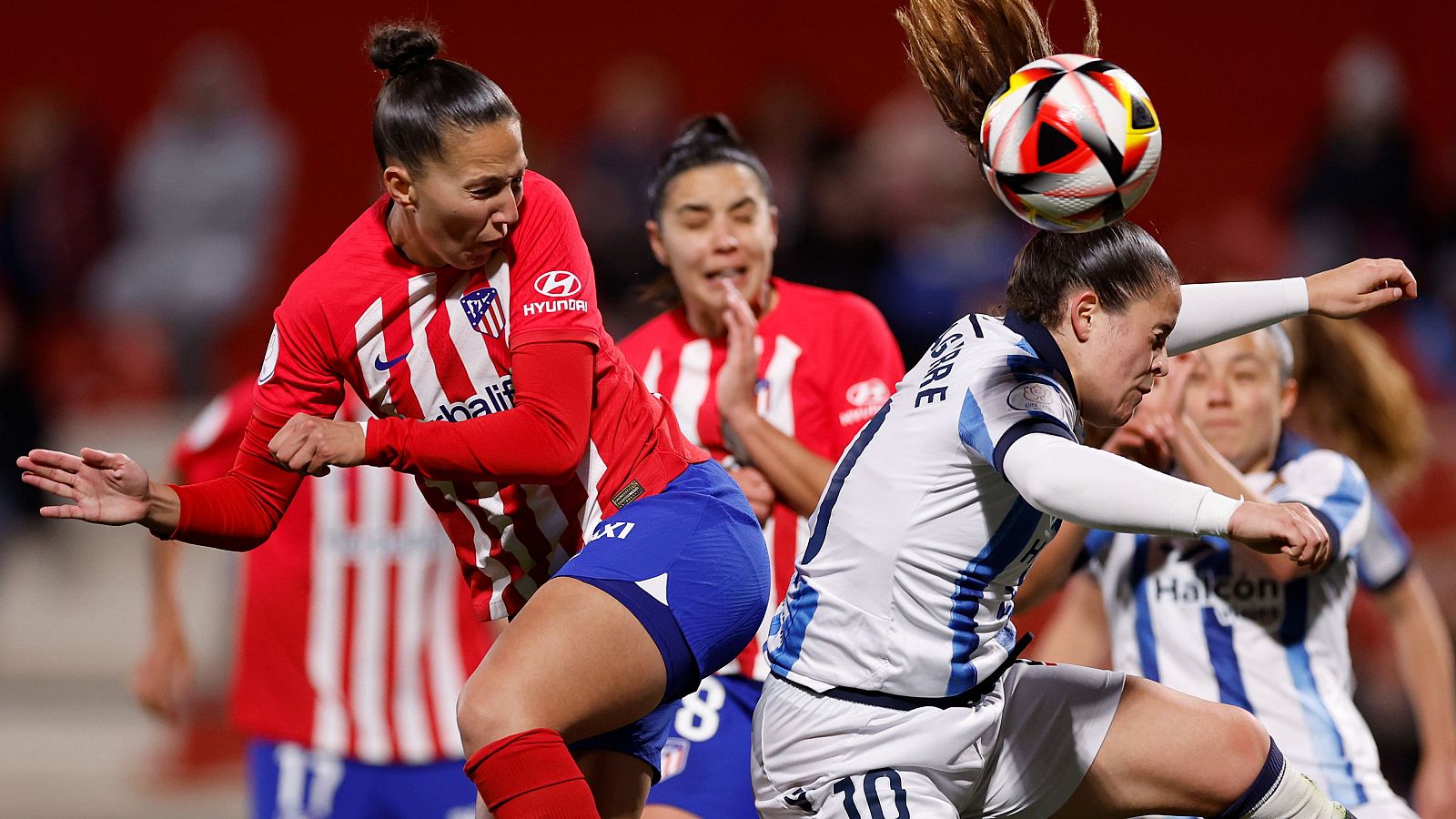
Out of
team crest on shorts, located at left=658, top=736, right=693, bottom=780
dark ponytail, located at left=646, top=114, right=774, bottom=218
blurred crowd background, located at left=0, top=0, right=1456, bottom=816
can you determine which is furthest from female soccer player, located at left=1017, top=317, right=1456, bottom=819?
blurred crowd background, located at left=0, top=0, right=1456, bottom=816

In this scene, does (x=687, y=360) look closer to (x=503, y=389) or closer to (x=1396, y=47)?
(x=503, y=389)

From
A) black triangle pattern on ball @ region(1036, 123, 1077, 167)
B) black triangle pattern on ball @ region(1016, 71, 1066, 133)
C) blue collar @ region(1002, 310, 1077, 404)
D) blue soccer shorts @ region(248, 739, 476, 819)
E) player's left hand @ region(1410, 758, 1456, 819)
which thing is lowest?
player's left hand @ region(1410, 758, 1456, 819)

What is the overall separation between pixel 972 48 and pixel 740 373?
1.18m

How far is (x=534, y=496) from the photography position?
341 cm

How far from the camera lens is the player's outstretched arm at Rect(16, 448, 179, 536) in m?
3.20

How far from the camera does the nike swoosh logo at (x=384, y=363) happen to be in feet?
11.1

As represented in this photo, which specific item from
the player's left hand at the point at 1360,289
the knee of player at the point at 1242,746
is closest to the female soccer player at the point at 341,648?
the knee of player at the point at 1242,746

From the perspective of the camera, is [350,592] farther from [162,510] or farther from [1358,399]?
[1358,399]

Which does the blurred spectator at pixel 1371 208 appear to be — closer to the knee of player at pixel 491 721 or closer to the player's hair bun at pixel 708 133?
the player's hair bun at pixel 708 133

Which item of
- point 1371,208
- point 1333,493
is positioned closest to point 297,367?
point 1333,493

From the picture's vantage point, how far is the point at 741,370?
172 inches

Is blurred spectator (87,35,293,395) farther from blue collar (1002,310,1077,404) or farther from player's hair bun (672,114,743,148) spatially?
blue collar (1002,310,1077,404)

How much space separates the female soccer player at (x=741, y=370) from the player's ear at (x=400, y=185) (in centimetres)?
128

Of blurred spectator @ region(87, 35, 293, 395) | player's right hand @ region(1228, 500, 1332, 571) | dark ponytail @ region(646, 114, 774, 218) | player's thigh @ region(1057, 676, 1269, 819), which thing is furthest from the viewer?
Result: blurred spectator @ region(87, 35, 293, 395)
